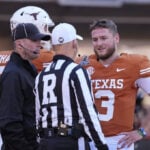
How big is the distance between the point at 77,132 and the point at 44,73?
0.55m

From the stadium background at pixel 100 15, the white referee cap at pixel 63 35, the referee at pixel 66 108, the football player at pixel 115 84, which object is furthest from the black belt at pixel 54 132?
the stadium background at pixel 100 15

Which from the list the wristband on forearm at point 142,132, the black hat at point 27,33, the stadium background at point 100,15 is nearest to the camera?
the black hat at point 27,33

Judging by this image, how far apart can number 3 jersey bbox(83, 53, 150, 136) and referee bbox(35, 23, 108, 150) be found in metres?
0.86

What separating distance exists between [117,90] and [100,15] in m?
8.06

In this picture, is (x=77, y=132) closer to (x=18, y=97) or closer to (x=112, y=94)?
(x=18, y=97)

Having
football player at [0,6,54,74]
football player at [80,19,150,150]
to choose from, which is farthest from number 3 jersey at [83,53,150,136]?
football player at [0,6,54,74]

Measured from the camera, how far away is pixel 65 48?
204 inches

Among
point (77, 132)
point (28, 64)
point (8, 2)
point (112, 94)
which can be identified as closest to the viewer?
point (77, 132)

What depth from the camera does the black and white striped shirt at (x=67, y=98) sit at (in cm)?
493

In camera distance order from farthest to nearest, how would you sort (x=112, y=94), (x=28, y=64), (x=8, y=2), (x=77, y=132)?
(x=8, y=2)
(x=112, y=94)
(x=28, y=64)
(x=77, y=132)

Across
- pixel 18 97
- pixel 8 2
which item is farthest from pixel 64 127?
pixel 8 2

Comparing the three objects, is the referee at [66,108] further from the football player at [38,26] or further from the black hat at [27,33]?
the football player at [38,26]

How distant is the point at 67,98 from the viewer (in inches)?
196

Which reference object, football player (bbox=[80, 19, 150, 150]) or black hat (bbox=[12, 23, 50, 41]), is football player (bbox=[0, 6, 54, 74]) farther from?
black hat (bbox=[12, 23, 50, 41])
